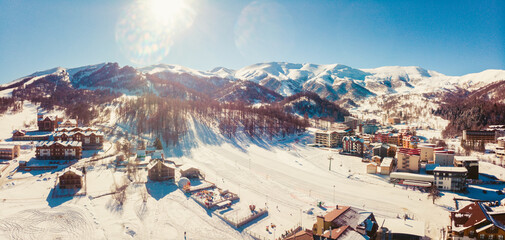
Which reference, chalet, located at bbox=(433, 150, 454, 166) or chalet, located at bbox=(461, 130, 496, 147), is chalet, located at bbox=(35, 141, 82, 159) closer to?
chalet, located at bbox=(433, 150, 454, 166)

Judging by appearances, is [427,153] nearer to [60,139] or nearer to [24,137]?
[60,139]

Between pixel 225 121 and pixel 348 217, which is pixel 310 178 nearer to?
pixel 348 217

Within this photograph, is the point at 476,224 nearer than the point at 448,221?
Yes

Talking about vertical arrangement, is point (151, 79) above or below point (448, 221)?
above

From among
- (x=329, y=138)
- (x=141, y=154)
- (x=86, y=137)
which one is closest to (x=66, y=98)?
(x=86, y=137)

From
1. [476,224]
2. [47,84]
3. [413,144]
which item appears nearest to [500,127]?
[413,144]

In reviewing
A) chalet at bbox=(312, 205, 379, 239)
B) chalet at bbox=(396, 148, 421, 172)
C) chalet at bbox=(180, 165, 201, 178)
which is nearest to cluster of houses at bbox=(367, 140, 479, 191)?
chalet at bbox=(396, 148, 421, 172)

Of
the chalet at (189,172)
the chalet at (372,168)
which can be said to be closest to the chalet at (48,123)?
the chalet at (189,172)
